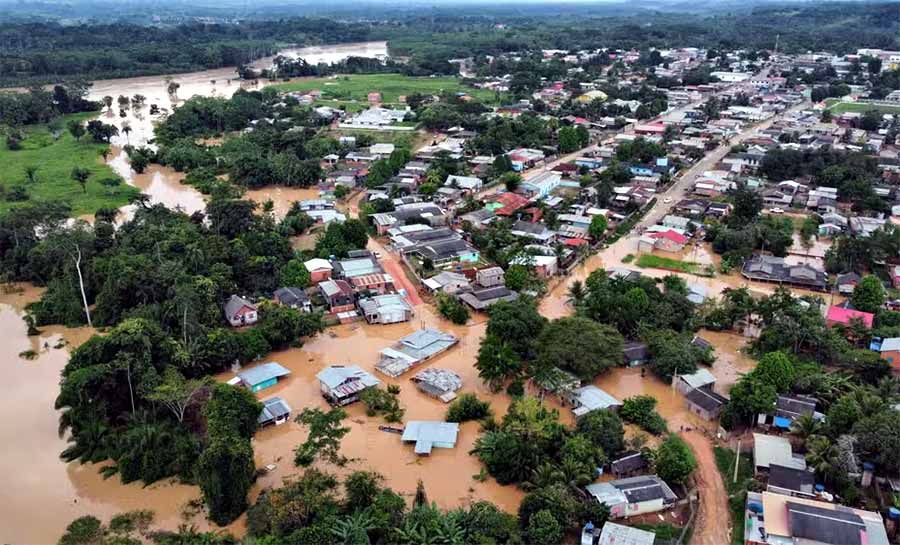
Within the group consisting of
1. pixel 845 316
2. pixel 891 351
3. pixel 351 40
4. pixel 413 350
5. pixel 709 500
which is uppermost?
pixel 351 40

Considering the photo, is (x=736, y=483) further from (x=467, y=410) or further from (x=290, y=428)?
(x=290, y=428)

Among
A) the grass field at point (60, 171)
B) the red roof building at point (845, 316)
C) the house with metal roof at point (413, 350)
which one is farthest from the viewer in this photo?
the grass field at point (60, 171)

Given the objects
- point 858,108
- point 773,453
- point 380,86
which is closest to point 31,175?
point 380,86

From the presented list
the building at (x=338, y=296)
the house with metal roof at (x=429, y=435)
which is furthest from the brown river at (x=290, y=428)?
the building at (x=338, y=296)

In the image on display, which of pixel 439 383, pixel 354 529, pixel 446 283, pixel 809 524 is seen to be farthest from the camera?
pixel 446 283

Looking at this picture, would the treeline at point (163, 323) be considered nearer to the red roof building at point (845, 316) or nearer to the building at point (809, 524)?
the building at point (809, 524)

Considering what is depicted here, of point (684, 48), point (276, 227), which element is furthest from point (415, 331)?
point (684, 48)

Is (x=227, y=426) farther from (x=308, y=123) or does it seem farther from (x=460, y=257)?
(x=308, y=123)
